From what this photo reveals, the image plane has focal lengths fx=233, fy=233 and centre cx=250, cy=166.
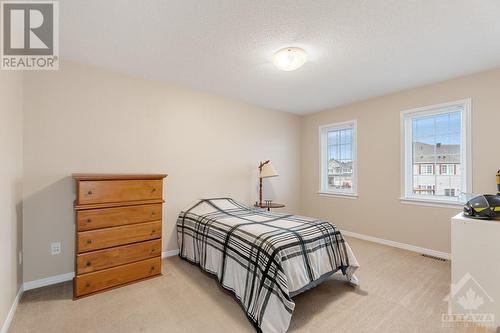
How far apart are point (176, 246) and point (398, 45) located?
11.7ft

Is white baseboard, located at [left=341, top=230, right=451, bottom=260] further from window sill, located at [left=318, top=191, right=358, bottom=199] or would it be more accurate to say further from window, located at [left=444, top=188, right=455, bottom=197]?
window, located at [left=444, top=188, right=455, bottom=197]

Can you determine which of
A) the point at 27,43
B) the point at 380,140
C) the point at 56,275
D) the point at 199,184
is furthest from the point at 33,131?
the point at 380,140

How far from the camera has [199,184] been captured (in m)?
3.56

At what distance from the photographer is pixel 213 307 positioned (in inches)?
80.5

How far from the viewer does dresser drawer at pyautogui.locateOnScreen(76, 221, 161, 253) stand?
2184mm

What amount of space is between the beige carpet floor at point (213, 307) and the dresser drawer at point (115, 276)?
0.25 ft

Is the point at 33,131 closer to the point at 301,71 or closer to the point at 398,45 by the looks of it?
the point at 301,71

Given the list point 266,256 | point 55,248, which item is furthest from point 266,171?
point 55,248

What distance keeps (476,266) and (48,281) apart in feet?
13.1

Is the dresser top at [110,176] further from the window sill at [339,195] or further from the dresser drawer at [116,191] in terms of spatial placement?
the window sill at [339,195]

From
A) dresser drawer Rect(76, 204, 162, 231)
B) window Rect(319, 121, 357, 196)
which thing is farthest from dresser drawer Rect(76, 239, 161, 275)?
window Rect(319, 121, 357, 196)

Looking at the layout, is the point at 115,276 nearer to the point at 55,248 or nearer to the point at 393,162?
the point at 55,248

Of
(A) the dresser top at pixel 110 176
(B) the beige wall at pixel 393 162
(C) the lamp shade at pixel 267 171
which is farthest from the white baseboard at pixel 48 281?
(B) the beige wall at pixel 393 162

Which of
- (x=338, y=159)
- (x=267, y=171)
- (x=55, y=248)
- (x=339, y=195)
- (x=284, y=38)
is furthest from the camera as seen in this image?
(x=338, y=159)
